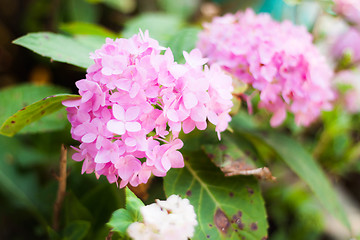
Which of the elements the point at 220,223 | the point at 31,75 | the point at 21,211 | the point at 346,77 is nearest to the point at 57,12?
the point at 31,75

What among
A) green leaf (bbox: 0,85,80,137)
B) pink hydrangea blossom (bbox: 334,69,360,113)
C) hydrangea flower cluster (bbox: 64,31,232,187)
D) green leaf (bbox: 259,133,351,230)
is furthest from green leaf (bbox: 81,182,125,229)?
pink hydrangea blossom (bbox: 334,69,360,113)

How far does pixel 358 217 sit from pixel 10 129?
1.20 m

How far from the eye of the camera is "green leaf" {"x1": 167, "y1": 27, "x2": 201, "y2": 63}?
0.62 metres

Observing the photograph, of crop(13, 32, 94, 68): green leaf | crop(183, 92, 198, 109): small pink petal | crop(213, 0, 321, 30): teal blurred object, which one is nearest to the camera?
crop(183, 92, 198, 109): small pink petal

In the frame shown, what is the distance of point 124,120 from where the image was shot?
0.44 m

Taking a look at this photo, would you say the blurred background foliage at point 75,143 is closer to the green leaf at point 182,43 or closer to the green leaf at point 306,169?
the green leaf at point 182,43

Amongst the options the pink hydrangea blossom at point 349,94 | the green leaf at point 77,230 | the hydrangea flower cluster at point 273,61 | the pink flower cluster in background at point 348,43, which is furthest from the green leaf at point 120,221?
the pink flower cluster in background at point 348,43

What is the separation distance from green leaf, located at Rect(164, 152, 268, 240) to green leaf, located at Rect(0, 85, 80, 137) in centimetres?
22

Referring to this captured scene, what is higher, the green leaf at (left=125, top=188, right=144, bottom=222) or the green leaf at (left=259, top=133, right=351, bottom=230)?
the green leaf at (left=125, top=188, right=144, bottom=222)

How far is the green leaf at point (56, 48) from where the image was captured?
1.86ft

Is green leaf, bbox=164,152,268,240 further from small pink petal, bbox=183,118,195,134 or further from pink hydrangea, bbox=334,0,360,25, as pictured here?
pink hydrangea, bbox=334,0,360,25

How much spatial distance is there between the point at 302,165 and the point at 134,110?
1.57 ft

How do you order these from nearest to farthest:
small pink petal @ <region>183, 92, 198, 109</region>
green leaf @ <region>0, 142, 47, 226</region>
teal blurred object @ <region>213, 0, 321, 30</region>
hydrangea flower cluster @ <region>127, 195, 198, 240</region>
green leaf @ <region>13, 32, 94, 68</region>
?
hydrangea flower cluster @ <region>127, 195, 198, 240</region>
small pink petal @ <region>183, 92, 198, 109</region>
green leaf @ <region>13, 32, 94, 68</region>
green leaf @ <region>0, 142, 47, 226</region>
teal blurred object @ <region>213, 0, 321, 30</region>

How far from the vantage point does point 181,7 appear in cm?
132
